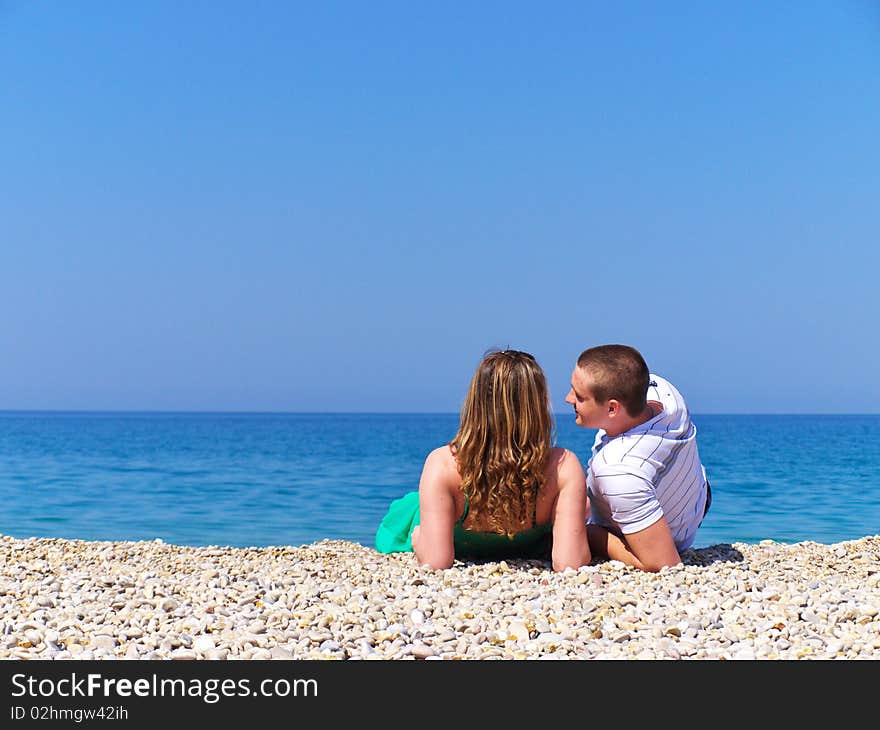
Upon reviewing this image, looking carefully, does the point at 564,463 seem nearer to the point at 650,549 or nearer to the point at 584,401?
the point at 584,401

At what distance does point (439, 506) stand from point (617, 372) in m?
1.30

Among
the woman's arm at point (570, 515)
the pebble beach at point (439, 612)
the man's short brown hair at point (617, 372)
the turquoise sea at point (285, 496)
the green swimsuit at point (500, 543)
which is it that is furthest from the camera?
the turquoise sea at point (285, 496)

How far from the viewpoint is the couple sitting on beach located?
17.1 ft

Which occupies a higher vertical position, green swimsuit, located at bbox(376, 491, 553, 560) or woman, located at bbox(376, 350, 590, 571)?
woman, located at bbox(376, 350, 590, 571)

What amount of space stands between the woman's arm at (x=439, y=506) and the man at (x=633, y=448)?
82 centimetres

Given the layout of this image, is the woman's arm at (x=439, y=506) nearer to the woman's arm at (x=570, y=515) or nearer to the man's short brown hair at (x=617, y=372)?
the woman's arm at (x=570, y=515)

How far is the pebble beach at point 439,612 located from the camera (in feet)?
12.1

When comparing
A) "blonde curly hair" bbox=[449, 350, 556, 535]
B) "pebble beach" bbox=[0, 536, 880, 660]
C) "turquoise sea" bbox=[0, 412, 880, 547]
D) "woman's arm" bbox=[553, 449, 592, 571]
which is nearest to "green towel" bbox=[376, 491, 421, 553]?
"pebble beach" bbox=[0, 536, 880, 660]

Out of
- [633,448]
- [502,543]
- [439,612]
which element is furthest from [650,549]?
[439,612]

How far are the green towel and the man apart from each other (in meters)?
1.48

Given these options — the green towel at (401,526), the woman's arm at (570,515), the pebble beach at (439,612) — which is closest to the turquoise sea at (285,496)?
the green towel at (401,526)

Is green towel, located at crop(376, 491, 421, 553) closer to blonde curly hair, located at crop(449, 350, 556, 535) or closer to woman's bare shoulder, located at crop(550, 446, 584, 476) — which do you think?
blonde curly hair, located at crop(449, 350, 556, 535)

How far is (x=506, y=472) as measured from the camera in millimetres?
5238
